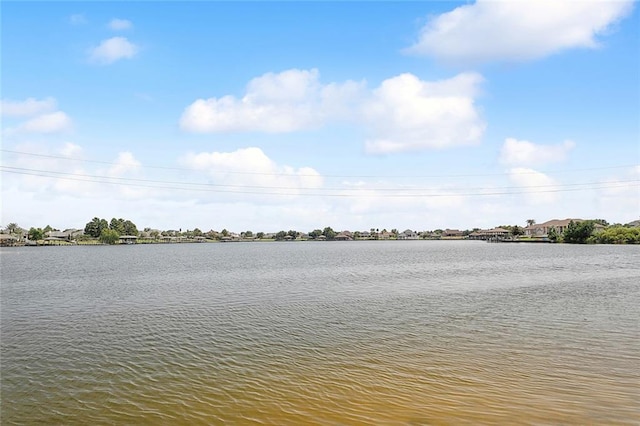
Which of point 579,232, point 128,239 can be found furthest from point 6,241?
point 579,232

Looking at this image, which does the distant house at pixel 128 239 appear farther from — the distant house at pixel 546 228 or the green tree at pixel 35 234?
the distant house at pixel 546 228

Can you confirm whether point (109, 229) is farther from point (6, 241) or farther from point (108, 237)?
point (6, 241)

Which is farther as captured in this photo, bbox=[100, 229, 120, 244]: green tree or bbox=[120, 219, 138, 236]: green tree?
bbox=[120, 219, 138, 236]: green tree

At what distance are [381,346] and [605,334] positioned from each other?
9.33 metres

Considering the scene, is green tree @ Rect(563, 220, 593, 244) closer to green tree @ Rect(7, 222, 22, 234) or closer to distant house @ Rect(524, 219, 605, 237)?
distant house @ Rect(524, 219, 605, 237)

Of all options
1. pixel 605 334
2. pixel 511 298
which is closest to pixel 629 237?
pixel 511 298

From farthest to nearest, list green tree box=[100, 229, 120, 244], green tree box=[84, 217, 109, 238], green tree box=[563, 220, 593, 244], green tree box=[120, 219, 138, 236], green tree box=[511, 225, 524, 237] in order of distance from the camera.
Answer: green tree box=[120, 219, 138, 236] → green tree box=[84, 217, 109, 238] → green tree box=[100, 229, 120, 244] → green tree box=[511, 225, 524, 237] → green tree box=[563, 220, 593, 244]

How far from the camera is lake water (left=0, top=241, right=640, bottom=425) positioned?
9477 mm

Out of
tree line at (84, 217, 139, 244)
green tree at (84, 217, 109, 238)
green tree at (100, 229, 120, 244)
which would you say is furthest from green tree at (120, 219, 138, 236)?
green tree at (100, 229, 120, 244)

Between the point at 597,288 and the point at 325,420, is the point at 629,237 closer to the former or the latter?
the point at 597,288

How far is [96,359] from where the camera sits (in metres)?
13.9

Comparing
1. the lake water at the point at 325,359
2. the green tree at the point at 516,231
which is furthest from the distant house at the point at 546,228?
the lake water at the point at 325,359

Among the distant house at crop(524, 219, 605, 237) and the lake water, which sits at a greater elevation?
the distant house at crop(524, 219, 605, 237)

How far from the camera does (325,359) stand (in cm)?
1336
